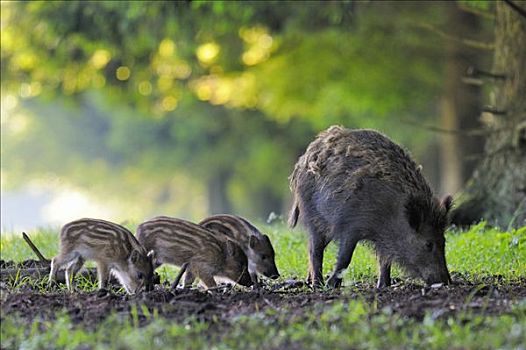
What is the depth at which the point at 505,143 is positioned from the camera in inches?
569

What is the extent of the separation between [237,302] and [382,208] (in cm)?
235

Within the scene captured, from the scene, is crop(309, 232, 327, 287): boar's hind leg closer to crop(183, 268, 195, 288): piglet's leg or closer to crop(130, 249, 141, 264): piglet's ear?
crop(183, 268, 195, 288): piglet's leg

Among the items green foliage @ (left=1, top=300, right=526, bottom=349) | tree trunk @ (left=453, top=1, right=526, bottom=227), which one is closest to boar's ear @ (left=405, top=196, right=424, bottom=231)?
green foliage @ (left=1, top=300, right=526, bottom=349)

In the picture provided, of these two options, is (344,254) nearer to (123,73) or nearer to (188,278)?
(188,278)

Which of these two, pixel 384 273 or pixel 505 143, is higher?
pixel 505 143

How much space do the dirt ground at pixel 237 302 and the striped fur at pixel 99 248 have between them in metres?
0.84

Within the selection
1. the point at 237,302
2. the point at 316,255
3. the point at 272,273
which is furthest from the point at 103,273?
the point at 237,302

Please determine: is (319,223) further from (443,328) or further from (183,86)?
(183,86)

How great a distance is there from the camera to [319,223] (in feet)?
33.3

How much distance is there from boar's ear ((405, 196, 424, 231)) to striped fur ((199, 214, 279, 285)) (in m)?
1.44

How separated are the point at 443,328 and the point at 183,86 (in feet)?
74.1

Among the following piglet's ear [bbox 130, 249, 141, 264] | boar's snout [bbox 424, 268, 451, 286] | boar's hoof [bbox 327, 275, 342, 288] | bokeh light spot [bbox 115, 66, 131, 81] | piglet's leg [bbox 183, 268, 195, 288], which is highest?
bokeh light spot [bbox 115, 66, 131, 81]

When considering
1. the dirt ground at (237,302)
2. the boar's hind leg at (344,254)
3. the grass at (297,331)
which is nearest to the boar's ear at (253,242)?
the boar's hind leg at (344,254)

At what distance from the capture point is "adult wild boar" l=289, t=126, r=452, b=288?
9.65 m
